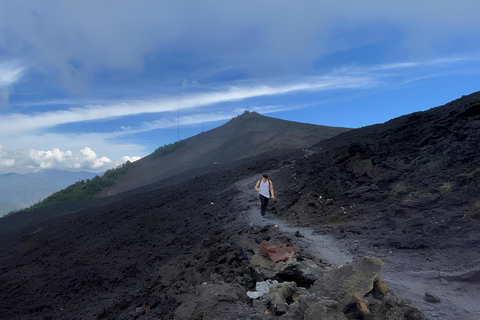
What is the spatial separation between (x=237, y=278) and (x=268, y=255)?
0.74m

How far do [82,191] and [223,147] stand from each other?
763 inches

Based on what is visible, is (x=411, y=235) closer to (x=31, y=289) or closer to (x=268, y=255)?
(x=268, y=255)

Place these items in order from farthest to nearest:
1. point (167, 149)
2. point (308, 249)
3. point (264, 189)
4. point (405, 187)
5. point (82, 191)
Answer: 1. point (167, 149)
2. point (82, 191)
3. point (264, 189)
4. point (405, 187)
5. point (308, 249)

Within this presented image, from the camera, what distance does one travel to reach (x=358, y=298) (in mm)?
3402

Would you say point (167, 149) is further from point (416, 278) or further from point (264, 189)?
point (416, 278)

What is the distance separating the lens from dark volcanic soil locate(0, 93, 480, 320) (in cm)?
390

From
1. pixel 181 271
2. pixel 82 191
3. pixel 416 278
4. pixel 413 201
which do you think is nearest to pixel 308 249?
pixel 416 278

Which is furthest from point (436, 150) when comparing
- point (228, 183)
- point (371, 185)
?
point (228, 183)

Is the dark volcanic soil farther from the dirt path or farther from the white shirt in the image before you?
the white shirt

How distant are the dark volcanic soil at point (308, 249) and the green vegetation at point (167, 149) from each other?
34.3 metres

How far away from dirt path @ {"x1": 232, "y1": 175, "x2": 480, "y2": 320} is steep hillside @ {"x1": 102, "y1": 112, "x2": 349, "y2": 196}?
23.7 metres

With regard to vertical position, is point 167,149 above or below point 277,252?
above

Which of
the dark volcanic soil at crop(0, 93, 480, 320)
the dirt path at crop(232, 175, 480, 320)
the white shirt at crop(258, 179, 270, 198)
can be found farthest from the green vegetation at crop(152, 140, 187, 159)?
the dirt path at crop(232, 175, 480, 320)

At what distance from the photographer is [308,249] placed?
20.7ft
